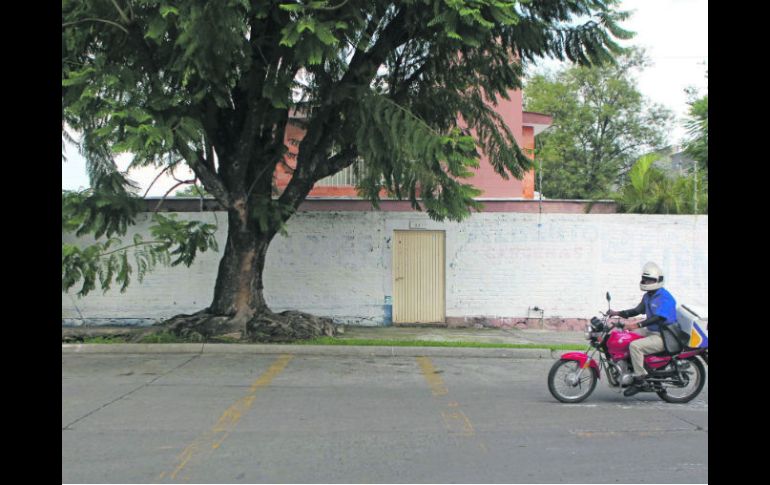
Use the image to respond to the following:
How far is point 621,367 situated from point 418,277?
7.51 m

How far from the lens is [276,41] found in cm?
1113

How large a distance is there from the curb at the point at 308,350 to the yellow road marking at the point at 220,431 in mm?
2490

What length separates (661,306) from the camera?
8.03 m

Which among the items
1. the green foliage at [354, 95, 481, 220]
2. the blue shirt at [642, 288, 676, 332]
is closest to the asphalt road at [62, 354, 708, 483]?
the blue shirt at [642, 288, 676, 332]

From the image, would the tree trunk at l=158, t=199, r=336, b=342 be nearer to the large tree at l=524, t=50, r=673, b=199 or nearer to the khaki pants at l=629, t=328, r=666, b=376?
the khaki pants at l=629, t=328, r=666, b=376

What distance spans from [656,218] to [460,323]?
5161mm

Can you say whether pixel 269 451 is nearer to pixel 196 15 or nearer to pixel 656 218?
pixel 196 15

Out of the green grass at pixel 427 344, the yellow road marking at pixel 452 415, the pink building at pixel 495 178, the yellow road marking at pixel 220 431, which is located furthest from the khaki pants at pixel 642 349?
the pink building at pixel 495 178

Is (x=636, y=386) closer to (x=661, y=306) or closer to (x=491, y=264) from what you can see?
(x=661, y=306)

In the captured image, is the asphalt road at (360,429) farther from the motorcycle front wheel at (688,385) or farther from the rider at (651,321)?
the rider at (651,321)

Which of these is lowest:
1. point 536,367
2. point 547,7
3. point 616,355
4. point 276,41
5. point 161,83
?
point 536,367

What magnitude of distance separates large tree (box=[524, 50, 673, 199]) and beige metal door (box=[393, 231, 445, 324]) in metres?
20.5
